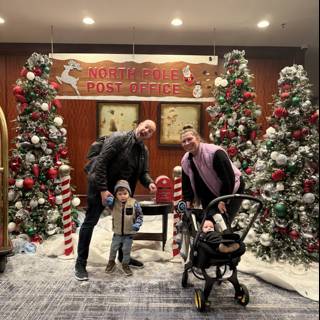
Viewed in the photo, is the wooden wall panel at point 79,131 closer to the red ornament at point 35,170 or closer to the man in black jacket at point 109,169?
the red ornament at point 35,170

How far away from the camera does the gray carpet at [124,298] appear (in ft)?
8.34

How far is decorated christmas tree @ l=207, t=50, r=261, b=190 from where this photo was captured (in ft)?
15.0

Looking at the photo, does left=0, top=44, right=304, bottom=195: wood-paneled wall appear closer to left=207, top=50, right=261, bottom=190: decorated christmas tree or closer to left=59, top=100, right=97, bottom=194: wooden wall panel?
left=59, top=100, right=97, bottom=194: wooden wall panel

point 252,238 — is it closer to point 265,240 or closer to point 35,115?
point 265,240

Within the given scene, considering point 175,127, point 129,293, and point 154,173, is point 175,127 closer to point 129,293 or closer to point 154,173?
point 154,173

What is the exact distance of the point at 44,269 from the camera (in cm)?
338

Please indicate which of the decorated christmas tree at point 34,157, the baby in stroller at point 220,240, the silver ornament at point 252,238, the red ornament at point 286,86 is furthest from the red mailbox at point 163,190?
the red ornament at point 286,86

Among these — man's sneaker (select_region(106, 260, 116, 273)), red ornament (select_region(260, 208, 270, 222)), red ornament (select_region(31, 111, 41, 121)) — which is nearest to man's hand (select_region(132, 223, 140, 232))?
man's sneaker (select_region(106, 260, 116, 273))

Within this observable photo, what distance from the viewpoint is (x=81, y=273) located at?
315 centimetres

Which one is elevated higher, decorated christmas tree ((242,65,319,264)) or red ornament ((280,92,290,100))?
red ornament ((280,92,290,100))

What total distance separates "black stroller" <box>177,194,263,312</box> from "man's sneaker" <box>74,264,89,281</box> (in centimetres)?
92

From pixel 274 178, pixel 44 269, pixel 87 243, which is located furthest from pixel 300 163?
pixel 44 269

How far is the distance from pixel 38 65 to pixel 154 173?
282 cm

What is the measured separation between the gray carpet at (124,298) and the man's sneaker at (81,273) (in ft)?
0.18
